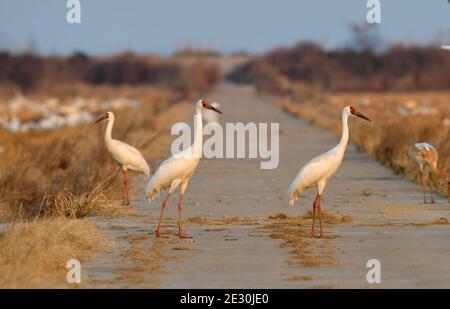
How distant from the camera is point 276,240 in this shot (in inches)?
518

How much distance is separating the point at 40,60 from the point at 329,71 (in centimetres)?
2526

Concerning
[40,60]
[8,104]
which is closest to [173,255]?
[8,104]

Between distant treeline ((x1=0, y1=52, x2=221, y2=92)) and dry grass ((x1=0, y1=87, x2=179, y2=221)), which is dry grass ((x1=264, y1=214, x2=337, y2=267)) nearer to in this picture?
dry grass ((x1=0, y1=87, x2=179, y2=221))

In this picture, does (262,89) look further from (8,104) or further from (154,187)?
(154,187)

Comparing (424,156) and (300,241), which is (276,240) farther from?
(424,156)

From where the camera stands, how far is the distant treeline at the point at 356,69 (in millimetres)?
96812

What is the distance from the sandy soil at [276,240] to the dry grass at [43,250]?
30 cm

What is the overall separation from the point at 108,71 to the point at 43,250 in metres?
110

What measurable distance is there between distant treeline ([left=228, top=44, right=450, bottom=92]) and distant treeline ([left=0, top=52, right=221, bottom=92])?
6034mm

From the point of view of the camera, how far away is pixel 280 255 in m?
12.0

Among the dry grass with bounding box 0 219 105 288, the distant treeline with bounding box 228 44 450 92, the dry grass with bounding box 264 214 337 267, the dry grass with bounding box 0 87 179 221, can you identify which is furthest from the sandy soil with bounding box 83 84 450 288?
the distant treeline with bounding box 228 44 450 92

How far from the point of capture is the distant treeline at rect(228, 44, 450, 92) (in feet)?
318

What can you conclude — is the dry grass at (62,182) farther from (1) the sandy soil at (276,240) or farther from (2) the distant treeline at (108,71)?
(2) the distant treeline at (108,71)

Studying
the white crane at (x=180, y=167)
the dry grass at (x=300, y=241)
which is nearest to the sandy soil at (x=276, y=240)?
the dry grass at (x=300, y=241)
